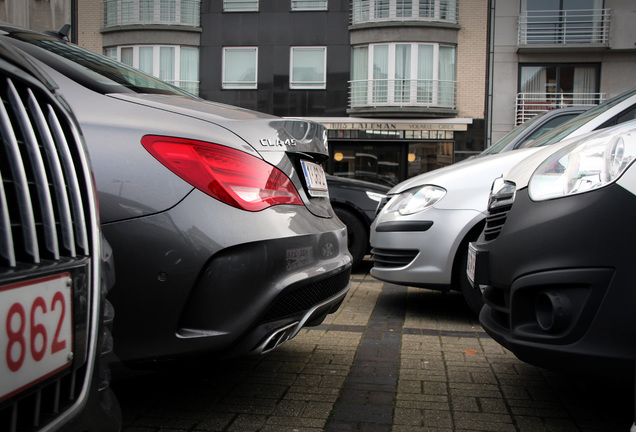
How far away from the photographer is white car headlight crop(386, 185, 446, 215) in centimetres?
430

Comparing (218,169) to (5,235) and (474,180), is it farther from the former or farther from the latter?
(474,180)

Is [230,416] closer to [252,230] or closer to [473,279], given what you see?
[252,230]

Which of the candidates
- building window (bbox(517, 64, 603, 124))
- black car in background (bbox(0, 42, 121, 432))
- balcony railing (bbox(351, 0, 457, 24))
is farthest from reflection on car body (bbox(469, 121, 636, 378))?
balcony railing (bbox(351, 0, 457, 24))

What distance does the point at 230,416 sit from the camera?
2584mm

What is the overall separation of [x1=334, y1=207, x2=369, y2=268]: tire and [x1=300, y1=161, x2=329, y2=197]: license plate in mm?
3614

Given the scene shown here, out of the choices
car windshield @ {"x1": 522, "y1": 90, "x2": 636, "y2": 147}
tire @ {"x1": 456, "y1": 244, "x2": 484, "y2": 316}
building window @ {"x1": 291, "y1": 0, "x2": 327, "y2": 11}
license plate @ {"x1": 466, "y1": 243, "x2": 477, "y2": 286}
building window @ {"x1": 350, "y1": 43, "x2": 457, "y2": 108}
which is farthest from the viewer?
building window @ {"x1": 291, "y1": 0, "x2": 327, "y2": 11}

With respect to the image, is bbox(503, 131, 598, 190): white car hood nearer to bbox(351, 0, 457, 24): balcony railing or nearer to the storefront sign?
the storefront sign

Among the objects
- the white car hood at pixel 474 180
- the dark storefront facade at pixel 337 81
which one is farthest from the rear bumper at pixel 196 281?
the dark storefront facade at pixel 337 81

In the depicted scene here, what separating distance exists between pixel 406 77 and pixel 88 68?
1988 centimetres

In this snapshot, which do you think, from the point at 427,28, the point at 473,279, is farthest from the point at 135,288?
the point at 427,28

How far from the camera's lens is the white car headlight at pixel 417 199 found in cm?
430

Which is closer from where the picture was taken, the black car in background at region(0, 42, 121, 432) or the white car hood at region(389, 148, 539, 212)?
the black car in background at region(0, 42, 121, 432)

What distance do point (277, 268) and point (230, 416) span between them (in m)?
0.73

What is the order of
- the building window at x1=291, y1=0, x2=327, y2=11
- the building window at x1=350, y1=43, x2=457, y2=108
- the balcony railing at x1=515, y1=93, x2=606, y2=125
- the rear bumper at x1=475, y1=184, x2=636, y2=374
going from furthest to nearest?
the building window at x1=291, y1=0, x2=327, y2=11 → the building window at x1=350, y1=43, x2=457, y2=108 → the balcony railing at x1=515, y1=93, x2=606, y2=125 → the rear bumper at x1=475, y1=184, x2=636, y2=374
